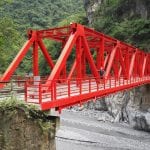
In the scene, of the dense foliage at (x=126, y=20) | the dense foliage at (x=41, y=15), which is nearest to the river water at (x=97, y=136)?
the dense foliage at (x=126, y=20)

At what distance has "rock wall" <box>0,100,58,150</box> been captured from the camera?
47.9ft

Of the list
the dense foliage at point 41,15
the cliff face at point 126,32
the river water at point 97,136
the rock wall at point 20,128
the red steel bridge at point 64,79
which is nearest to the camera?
the rock wall at point 20,128

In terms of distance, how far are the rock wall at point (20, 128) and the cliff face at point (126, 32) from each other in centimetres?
2598

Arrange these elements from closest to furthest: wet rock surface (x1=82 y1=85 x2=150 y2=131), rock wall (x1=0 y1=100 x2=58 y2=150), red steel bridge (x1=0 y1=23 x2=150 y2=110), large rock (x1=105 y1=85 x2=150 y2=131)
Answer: rock wall (x1=0 y1=100 x2=58 y2=150), red steel bridge (x1=0 y1=23 x2=150 y2=110), large rock (x1=105 y1=85 x2=150 y2=131), wet rock surface (x1=82 y1=85 x2=150 y2=131)

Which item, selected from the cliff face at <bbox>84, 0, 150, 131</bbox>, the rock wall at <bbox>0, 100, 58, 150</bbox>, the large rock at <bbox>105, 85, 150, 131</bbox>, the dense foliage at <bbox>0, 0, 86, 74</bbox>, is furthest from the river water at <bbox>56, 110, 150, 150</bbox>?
the dense foliage at <bbox>0, 0, 86, 74</bbox>

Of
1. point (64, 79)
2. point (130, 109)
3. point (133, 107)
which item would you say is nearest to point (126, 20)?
point (133, 107)

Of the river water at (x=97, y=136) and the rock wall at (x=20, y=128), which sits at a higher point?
the rock wall at (x=20, y=128)

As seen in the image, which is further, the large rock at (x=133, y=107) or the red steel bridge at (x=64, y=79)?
the large rock at (x=133, y=107)

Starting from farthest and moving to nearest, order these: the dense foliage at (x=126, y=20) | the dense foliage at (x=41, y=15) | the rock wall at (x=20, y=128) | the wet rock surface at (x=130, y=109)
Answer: the dense foliage at (x=41, y=15)
the dense foliage at (x=126, y=20)
the wet rock surface at (x=130, y=109)
the rock wall at (x=20, y=128)

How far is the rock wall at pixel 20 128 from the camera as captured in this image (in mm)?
14602

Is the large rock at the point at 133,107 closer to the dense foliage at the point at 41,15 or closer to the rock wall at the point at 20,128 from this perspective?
the rock wall at the point at 20,128

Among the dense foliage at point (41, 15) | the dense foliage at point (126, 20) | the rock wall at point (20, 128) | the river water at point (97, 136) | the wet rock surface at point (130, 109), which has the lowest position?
the river water at point (97, 136)

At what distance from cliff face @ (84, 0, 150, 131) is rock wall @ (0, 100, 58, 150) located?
25977 millimetres

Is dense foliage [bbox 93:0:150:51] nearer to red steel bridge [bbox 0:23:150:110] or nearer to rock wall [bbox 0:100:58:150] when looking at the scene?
red steel bridge [bbox 0:23:150:110]
